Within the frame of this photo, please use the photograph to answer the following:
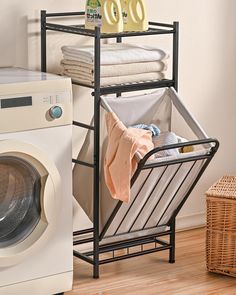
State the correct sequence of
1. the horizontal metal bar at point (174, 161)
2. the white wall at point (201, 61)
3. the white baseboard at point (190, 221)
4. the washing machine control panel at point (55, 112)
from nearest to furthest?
the washing machine control panel at point (55, 112), the horizontal metal bar at point (174, 161), the white wall at point (201, 61), the white baseboard at point (190, 221)

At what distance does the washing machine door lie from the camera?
2926 mm

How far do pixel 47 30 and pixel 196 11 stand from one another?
0.83 m

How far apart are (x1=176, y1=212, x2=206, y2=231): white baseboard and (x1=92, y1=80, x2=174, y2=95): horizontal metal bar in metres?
0.88

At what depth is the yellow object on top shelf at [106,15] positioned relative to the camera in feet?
10.2

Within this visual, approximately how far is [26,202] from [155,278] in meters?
0.69

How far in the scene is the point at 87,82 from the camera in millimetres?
3154

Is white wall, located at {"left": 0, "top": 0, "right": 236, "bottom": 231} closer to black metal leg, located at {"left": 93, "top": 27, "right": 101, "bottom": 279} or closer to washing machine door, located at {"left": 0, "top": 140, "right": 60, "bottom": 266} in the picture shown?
black metal leg, located at {"left": 93, "top": 27, "right": 101, "bottom": 279}

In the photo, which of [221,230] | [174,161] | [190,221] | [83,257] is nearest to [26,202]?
[83,257]

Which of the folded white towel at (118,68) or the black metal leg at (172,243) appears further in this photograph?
the black metal leg at (172,243)

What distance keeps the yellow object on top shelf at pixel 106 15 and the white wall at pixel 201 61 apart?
288mm

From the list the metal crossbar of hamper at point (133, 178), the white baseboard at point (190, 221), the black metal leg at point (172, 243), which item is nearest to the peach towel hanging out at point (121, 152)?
the metal crossbar of hamper at point (133, 178)

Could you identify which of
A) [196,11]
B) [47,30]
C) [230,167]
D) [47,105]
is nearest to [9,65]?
[47,30]

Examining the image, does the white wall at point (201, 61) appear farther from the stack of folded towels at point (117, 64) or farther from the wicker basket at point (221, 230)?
the wicker basket at point (221, 230)

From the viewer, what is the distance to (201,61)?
154 inches
